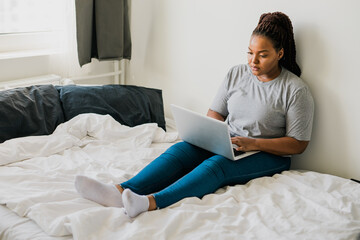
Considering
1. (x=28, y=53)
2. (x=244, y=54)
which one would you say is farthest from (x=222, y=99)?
(x=28, y=53)

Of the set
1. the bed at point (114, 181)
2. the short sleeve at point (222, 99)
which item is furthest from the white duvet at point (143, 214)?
the short sleeve at point (222, 99)

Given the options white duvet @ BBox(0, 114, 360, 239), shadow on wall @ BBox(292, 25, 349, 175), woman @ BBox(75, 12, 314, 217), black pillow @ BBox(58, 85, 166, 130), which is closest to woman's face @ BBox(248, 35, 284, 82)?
woman @ BBox(75, 12, 314, 217)

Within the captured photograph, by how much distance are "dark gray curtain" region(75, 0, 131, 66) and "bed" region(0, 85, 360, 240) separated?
303mm

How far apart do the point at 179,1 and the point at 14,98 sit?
3.42 ft

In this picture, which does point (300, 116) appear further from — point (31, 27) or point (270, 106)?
point (31, 27)

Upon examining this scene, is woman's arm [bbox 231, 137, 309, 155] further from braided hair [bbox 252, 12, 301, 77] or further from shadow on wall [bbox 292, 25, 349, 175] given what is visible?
braided hair [bbox 252, 12, 301, 77]

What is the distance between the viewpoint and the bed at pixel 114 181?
54.1 inches

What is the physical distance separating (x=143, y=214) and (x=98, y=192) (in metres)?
0.20

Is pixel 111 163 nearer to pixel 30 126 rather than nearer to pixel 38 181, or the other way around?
pixel 38 181

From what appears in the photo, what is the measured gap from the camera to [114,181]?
5.60 feet

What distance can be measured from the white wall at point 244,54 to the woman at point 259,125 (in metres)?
0.10

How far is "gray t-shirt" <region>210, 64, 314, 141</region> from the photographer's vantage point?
180 centimetres

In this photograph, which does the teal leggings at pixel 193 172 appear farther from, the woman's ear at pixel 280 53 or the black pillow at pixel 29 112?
the black pillow at pixel 29 112

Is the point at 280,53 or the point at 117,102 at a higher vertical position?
the point at 280,53
